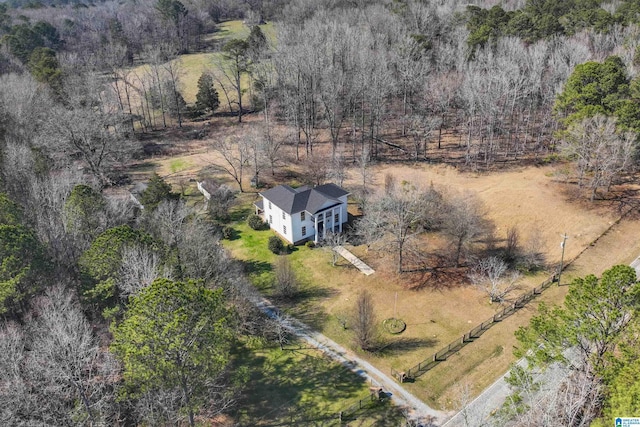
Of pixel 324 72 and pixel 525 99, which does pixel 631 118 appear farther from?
pixel 324 72

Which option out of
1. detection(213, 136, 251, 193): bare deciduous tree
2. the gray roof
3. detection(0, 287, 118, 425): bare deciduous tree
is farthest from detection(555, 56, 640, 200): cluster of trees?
detection(0, 287, 118, 425): bare deciduous tree

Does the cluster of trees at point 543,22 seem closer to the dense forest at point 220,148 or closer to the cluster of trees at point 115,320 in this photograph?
the dense forest at point 220,148

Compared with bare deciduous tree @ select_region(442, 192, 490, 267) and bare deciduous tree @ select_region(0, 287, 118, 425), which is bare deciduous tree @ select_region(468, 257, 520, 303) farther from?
bare deciduous tree @ select_region(0, 287, 118, 425)

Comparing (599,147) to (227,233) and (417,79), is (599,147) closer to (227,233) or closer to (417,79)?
(417,79)

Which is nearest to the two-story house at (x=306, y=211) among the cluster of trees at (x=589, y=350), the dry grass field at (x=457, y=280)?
the dry grass field at (x=457, y=280)

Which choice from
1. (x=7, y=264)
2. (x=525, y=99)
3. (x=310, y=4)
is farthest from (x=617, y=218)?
(x=310, y=4)

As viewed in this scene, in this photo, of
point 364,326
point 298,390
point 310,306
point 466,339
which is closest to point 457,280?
point 466,339
